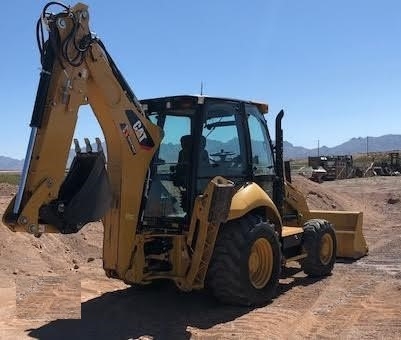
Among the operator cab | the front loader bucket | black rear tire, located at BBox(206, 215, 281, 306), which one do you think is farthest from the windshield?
the front loader bucket

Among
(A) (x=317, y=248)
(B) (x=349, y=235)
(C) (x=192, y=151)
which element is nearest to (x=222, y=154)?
(C) (x=192, y=151)

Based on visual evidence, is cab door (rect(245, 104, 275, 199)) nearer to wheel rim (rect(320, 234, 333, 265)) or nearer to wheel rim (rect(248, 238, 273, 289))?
wheel rim (rect(248, 238, 273, 289))

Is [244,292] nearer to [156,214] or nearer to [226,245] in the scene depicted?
[226,245]

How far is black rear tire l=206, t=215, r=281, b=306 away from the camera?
7254 mm

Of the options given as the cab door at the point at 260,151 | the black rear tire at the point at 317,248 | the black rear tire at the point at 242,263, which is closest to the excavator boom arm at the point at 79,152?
the black rear tire at the point at 242,263

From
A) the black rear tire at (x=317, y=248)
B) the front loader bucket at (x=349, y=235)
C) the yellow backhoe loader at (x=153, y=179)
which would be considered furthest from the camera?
the front loader bucket at (x=349, y=235)

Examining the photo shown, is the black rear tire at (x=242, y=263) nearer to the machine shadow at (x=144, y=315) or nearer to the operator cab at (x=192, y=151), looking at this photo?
the machine shadow at (x=144, y=315)

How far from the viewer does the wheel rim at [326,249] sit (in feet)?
32.9

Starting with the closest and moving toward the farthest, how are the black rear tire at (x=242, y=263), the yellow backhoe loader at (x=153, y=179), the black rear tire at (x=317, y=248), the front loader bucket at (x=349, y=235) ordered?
the yellow backhoe loader at (x=153, y=179) → the black rear tire at (x=242, y=263) → the black rear tire at (x=317, y=248) → the front loader bucket at (x=349, y=235)

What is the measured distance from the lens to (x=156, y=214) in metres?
7.44

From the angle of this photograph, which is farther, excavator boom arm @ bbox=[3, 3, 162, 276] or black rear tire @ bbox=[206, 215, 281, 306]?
black rear tire @ bbox=[206, 215, 281, 306]

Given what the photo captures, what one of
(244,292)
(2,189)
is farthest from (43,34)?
(2,189)

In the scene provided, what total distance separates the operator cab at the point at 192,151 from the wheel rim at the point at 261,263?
2.83 ft

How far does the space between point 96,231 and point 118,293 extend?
5130 mm
